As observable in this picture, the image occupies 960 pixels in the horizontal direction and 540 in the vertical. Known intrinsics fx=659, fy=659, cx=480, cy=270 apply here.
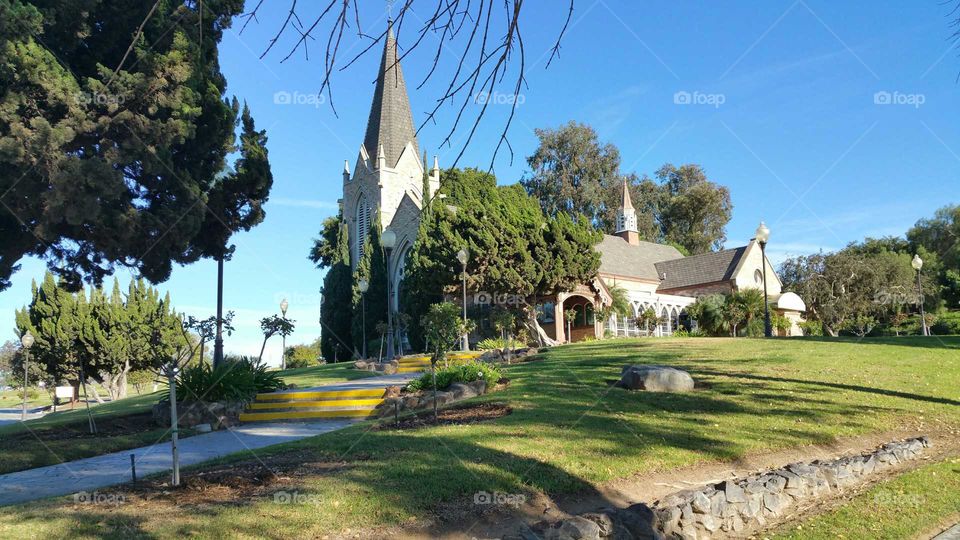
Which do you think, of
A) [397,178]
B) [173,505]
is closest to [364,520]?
[173,505]

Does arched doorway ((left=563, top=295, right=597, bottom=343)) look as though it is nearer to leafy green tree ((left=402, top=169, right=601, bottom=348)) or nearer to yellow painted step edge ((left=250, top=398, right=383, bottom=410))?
leafy green tree ((left=402, top=169, right=601, bottom=348))

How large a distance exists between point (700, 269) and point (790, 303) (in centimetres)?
742

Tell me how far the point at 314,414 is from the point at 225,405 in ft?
6.03

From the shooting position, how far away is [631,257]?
153ft

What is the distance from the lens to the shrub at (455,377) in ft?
45.7

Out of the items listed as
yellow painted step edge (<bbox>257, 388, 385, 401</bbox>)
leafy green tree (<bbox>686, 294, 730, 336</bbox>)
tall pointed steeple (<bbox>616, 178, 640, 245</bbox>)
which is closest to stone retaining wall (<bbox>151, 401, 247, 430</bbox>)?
yellow painted step edge (<bbox>257, 388, 385, 401</bbox>)

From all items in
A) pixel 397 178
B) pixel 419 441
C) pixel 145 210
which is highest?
pixel 397 178

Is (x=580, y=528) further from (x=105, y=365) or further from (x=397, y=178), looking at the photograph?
Answer: (x=397, y=178)

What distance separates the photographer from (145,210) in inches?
551

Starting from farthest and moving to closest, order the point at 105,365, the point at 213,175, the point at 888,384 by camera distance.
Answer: the point at 105,365, the point at 213,175, the point at 888,384

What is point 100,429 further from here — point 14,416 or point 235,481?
point 14,416

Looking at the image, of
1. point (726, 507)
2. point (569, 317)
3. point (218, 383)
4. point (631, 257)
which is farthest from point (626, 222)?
point (726, 507)

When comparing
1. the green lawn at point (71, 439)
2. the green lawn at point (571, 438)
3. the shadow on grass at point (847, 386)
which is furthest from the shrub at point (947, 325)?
the green lawn at point (71, 439)

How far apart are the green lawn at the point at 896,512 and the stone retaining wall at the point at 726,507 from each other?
1.41 ft
